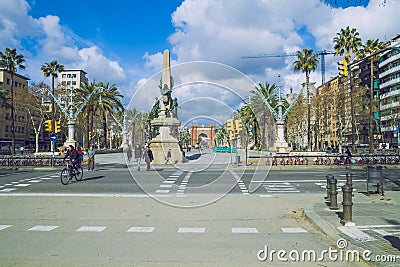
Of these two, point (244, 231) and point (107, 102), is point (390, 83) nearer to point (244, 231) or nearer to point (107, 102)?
point (107, 102)

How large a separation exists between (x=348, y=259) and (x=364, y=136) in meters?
85.5

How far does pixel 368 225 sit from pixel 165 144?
23207mm

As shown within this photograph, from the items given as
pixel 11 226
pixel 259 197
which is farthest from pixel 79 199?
pixel 259 197

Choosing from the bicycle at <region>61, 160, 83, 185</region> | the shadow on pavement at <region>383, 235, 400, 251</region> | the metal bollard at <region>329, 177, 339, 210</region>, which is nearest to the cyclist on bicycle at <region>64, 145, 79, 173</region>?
the bicycle at <region>61, 160, 83, 185</region>

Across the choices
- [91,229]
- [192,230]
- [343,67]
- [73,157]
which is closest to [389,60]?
[343,67]

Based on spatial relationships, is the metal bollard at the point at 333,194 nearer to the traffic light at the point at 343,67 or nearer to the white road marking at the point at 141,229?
the white road marking at the point at 141,229

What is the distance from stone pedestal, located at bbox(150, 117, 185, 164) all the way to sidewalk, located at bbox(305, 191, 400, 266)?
20.0m

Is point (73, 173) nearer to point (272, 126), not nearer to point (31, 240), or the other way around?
point (31, 240)

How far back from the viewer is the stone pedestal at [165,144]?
29609mm

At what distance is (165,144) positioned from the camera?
2959 centimetres

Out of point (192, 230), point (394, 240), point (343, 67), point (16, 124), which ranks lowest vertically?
point (192, 230)

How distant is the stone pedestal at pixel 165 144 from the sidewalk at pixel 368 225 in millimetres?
19979

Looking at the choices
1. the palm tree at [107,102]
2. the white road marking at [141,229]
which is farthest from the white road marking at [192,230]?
the palm tree at [107,102]

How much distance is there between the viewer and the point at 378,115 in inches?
2459
